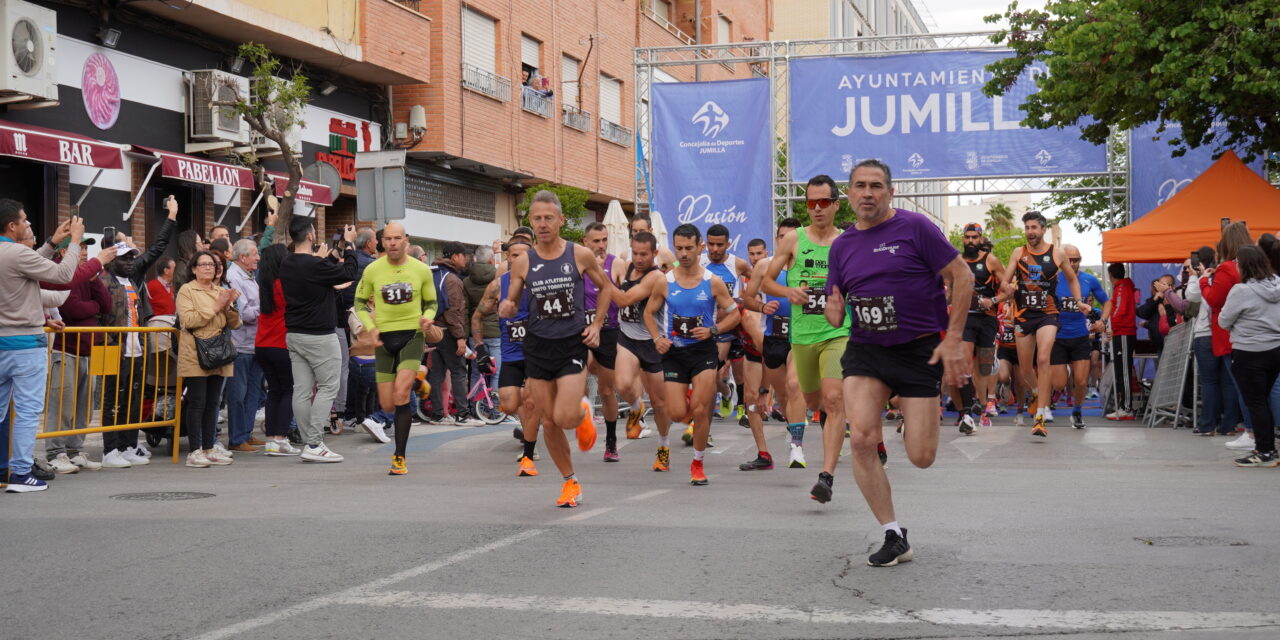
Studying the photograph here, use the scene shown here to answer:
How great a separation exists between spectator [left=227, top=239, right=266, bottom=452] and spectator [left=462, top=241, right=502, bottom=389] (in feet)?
10.7

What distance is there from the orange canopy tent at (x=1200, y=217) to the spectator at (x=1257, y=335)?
272 inches

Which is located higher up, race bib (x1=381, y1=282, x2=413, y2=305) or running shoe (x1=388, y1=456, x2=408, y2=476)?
race bib (x1=381, y1=282, x2=413, y2=305)

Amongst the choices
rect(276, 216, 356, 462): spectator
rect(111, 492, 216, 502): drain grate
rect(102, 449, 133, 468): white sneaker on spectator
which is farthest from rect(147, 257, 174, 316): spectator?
rect(111, 492, 216, 502): drain grate

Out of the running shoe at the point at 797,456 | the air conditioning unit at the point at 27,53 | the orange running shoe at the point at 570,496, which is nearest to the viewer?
the orange running shoe at the point at 570,496

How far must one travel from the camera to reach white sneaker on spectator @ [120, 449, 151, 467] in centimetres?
1217

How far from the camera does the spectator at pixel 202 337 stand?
38.9 feet

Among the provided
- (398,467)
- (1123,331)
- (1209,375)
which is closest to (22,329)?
(398,467)

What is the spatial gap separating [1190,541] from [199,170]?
16.9m

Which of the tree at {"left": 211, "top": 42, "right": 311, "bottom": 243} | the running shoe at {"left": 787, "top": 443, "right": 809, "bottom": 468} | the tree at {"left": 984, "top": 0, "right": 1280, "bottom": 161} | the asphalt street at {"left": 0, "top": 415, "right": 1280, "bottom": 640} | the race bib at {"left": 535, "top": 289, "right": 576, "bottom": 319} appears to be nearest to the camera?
the asphalt street at {"left": 0, "top": 415, "right": 1280, "bottom": 640}

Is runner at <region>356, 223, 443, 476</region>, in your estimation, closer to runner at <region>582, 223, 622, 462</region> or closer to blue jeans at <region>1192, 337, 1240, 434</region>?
runner at <region>582, 223, 622, 462</region>

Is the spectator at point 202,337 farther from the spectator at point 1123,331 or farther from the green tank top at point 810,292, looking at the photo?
the spectator at point 1123,331

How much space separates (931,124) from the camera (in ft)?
72.6

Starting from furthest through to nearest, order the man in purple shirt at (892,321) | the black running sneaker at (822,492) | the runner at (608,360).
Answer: the runner at (608,360), the black running sneaker at (822,492), the man in purple shirt at (892,321)

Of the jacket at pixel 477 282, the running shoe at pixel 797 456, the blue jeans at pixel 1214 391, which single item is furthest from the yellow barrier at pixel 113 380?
the blue jeans at pixel 1214 391
